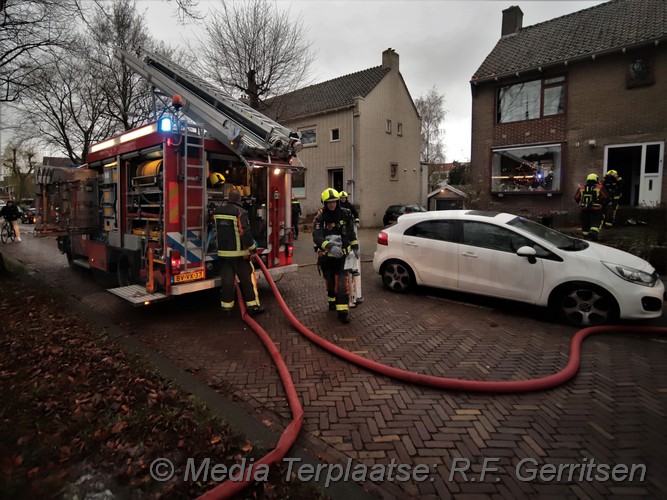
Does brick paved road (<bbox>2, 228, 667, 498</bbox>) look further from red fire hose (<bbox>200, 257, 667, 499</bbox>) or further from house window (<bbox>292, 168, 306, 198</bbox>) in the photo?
house window (<bbox>292, 168, 306, 198</bbox>)

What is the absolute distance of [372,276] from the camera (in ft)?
27.4

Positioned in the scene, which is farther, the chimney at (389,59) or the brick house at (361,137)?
the chimney at (389,59)

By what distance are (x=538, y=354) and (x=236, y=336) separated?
3.57m

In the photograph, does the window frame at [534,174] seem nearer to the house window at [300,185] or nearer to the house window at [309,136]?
the house window at [309,136]

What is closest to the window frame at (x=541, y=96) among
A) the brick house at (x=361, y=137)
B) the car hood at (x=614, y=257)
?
the brick house at (x=361, y=137)

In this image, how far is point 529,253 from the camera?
525 cm

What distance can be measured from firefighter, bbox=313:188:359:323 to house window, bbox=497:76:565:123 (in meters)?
13.0

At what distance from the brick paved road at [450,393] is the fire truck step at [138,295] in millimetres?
430

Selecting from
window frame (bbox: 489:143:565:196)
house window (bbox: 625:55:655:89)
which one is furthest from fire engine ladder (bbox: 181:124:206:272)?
house window (bbox: 625:55:655:89)

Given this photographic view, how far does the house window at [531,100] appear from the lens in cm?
1460

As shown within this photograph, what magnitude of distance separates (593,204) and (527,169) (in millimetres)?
5744

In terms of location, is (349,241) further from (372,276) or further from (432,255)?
A: (372,276)

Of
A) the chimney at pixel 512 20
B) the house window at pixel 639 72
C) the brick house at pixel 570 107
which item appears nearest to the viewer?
the house window at pixel 639 72

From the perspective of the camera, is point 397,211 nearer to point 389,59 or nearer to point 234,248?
point 389,59
